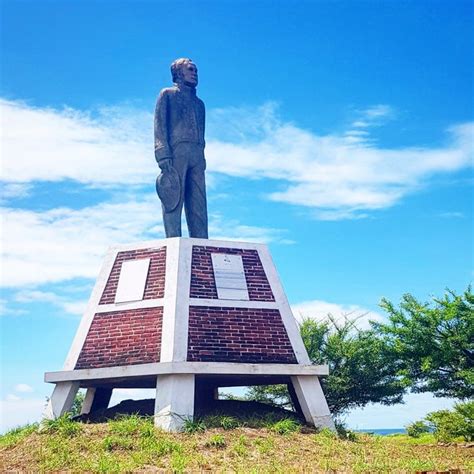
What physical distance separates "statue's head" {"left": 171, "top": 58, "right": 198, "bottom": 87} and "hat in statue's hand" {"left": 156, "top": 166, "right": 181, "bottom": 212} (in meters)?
1.92

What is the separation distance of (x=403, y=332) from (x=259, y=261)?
4.65m

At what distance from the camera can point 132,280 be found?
11.2 meters

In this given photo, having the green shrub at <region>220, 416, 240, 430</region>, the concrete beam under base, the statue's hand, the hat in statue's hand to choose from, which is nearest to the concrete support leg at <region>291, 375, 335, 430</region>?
the concrete beam under base

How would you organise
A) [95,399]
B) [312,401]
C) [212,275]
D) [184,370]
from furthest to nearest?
1. [95,399]
2. [212,275]
3. [312,401]
4. [184,370]

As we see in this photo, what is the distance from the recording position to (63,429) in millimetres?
9102

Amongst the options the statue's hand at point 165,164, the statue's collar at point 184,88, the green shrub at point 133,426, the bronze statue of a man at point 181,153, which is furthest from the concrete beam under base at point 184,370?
the statue's collar at point 184,88

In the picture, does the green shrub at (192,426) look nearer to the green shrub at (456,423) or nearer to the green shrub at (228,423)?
the green shrub at (228,423)

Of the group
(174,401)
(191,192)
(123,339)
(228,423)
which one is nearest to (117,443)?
(174,401)

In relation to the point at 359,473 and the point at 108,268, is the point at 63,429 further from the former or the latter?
the point at 359,473

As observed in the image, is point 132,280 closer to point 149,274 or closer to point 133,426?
point 149,274

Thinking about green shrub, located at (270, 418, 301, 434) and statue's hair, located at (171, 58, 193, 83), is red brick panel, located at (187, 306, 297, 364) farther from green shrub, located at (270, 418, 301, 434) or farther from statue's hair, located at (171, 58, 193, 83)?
statue's hair, located at (171, 58, 193, 83)

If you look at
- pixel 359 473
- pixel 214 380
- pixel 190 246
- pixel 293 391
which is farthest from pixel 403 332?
pixel 359 473

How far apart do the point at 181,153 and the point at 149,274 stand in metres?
2.83

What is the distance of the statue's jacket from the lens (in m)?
12.5
